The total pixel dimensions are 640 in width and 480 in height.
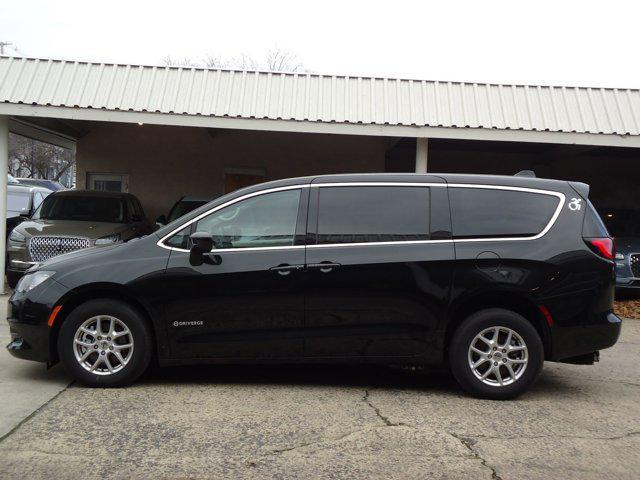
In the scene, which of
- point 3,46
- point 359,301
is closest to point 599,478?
point 359,301

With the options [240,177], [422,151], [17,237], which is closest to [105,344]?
[17,237]

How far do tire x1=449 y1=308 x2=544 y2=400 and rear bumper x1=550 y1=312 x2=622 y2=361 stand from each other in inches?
7.0

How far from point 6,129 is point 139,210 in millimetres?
2780

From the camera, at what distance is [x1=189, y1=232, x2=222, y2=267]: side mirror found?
554 cm

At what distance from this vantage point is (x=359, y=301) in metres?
5.59

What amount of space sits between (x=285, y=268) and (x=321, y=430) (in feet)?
4.69

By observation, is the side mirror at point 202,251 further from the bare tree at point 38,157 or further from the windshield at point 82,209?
the bare tree at point 38,157

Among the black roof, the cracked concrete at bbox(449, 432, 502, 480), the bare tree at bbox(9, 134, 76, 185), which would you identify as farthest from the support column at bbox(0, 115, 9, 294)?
the bare tree at bbox(9, 134, 76, 185)

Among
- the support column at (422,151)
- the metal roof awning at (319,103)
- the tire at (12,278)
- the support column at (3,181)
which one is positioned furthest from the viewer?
the support column at (422,151)

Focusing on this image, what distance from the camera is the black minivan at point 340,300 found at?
18.3 ft

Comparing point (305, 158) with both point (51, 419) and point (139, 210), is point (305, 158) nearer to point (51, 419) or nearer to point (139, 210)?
point (139, 210)

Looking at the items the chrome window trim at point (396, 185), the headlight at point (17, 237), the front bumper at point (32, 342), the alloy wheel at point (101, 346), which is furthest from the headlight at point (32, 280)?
the headlight at point (17, 237)

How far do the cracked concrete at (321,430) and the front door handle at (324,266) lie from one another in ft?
3.49

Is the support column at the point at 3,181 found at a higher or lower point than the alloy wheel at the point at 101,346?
higher
